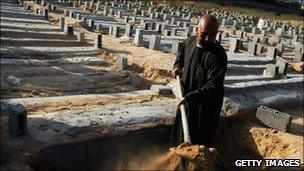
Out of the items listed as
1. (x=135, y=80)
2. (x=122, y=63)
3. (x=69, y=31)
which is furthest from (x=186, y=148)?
(x=69, y=31)

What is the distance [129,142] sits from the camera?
504 cm

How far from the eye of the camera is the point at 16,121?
165 inches

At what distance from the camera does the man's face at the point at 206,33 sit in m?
4.32

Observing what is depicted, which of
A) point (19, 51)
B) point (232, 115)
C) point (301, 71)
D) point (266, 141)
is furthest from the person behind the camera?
point (301, 71)

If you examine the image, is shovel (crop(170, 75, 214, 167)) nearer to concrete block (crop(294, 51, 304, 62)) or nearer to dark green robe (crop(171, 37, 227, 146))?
dark green robe (crop(171, 37, 227, 146))

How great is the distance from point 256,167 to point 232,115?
98 cm

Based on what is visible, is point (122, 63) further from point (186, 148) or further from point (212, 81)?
point (186, 148)

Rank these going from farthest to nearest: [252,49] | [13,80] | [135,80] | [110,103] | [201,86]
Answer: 1. [252,49]
2. [135,80]
3. [13,80]
4. [110,103]
5. [201,86]

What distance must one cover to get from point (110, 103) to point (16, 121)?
7.65 feet

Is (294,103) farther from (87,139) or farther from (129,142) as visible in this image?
(87,139)

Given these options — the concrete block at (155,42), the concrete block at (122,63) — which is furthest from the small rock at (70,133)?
the concrete block at (155,42)

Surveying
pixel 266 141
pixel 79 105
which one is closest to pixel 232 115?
pixel 266 141

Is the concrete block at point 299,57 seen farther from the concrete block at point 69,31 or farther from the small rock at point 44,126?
the small rock at point 44,126

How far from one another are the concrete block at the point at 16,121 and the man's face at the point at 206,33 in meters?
A: 2.05
